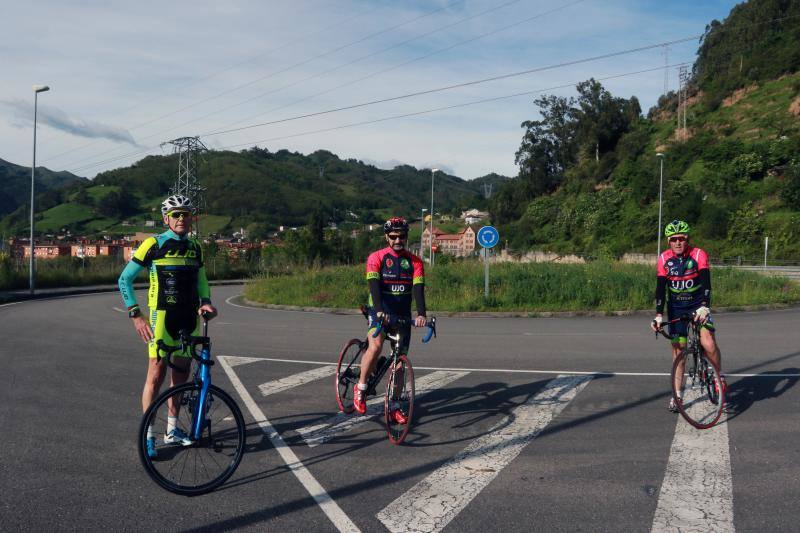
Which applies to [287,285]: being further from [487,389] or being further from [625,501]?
[625,501]

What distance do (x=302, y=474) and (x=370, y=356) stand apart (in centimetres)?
154

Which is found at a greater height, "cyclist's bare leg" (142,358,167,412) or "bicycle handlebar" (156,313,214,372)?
"bicycle handlebar" (156,313,214,372)

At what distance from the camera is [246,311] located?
20.8 m

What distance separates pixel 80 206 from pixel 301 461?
4841 inches

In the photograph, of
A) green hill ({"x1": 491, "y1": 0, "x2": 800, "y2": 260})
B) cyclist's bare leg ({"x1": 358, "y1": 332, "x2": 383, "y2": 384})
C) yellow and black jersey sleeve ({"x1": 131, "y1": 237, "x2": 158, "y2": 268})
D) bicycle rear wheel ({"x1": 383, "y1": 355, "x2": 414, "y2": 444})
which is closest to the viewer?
yellow and black jersey sleeve ({"x1": 131, "y1": 237, "x2": 158, "y2": 268})

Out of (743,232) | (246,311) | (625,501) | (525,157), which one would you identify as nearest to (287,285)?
(246,311)

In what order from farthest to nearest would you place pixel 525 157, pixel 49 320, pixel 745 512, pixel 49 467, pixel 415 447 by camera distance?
pixel 525 157, pixel 49 320, pixel 415 447, pixel 49 467, pixel 745 512

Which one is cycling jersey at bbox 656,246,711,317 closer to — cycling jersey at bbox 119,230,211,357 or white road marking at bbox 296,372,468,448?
white road marking at bbox 296,372,468,448

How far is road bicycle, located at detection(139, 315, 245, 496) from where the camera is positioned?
15.2ft

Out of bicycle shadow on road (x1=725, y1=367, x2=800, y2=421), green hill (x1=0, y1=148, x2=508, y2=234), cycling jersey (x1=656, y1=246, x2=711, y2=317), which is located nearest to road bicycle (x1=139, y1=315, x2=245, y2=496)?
cycling jersey (x1=656, y1=246, x2=711, y2=317)

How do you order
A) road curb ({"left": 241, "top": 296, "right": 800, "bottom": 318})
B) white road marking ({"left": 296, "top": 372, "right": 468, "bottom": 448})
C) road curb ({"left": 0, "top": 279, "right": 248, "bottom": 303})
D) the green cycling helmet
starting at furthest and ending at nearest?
road curb ({"left": 0, "top": 279, "right": 248, "bottom": 303})
road curb ({"left": 241, "top": 296, "right": 800, "bottom": 318})
the green cycling helmet
white road marking ({"left": 296, "top": 372, "right": 468, "bottom": 448})

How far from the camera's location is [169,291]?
5109 mm

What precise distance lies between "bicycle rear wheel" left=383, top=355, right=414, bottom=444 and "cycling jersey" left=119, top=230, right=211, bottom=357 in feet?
6.05

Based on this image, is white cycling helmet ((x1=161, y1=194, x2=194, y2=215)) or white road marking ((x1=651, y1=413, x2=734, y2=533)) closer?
white road marking ((x1=651, y1=413, x2=734, y2=533))
